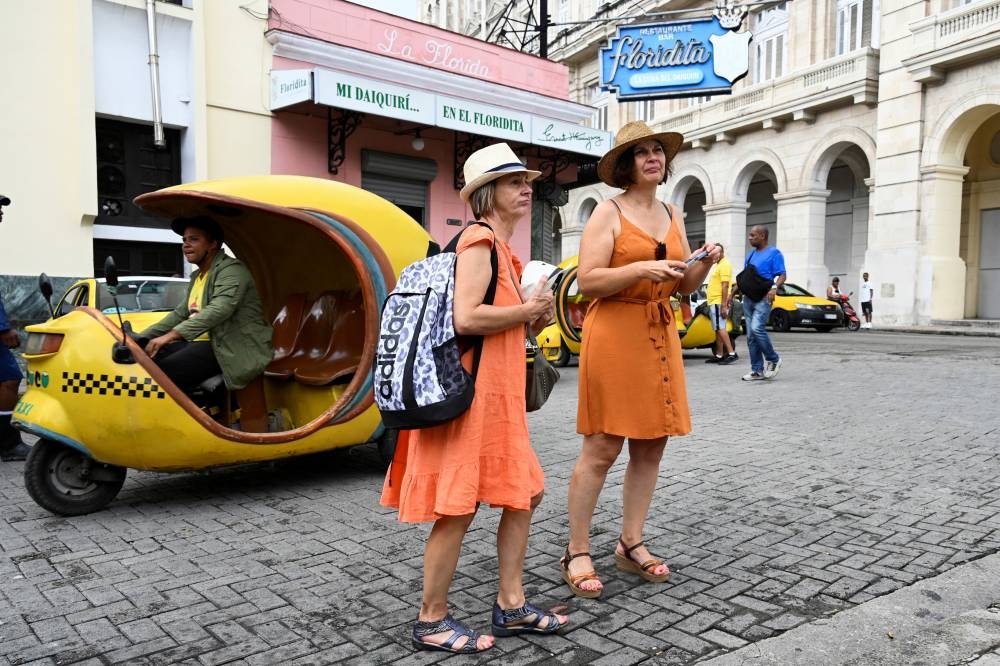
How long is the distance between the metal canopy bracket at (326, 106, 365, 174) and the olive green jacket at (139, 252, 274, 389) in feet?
28.0

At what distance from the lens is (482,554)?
3.67 m

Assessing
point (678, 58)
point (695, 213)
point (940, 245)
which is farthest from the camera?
point (695, 213)

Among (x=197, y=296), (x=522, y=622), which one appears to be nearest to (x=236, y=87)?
(x=197, y=296)

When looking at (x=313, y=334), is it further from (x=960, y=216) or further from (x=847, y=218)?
(x=847, y=218)

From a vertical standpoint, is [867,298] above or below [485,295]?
below

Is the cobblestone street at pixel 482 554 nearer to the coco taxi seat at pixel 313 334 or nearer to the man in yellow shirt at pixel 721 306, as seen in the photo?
the coco taxi seat at pixel 313 334

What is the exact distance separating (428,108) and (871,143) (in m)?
16.1

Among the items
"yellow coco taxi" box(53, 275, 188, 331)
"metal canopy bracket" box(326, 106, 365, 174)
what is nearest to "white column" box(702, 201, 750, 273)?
"metal canopy bracket" box(326, 106, 365, 174)

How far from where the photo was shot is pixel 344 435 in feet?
16.1

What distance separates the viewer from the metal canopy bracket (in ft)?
42.5

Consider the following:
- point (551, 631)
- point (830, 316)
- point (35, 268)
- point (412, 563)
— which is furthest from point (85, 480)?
point (830, 316)

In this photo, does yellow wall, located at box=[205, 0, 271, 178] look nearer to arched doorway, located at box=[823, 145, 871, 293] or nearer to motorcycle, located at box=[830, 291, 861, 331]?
motorcycle, located at box=[830, 291, 861, 331]

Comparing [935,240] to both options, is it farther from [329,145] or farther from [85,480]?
[85,480]

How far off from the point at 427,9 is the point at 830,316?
1148 inches
